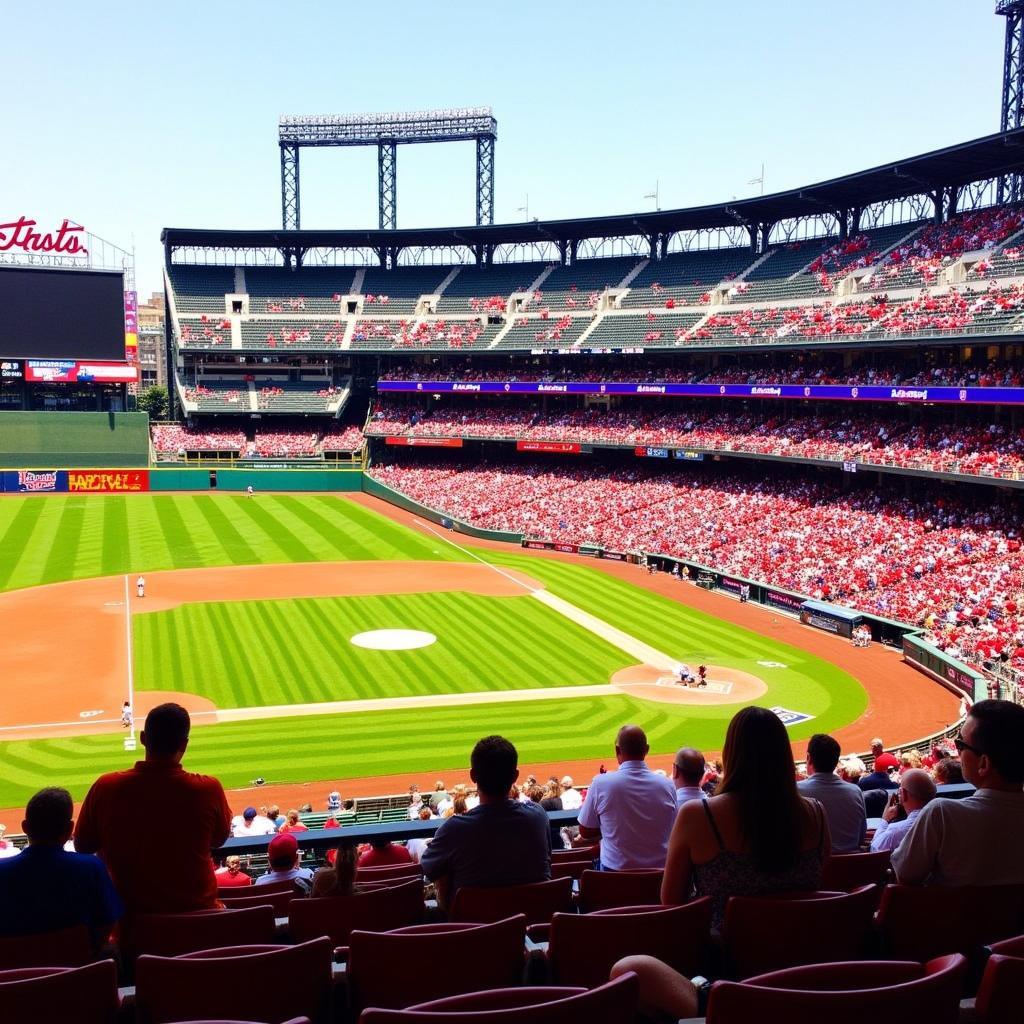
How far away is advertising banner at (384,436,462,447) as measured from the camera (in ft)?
256

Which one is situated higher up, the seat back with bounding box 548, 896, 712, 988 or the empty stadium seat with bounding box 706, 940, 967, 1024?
the empty stadium seat with bounding box 706, 940, 967, 1024

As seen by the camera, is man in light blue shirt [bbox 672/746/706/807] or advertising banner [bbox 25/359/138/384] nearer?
man in light blue shirt [bbox 672/746/706/807]

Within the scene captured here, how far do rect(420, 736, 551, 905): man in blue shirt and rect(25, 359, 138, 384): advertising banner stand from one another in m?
79.5

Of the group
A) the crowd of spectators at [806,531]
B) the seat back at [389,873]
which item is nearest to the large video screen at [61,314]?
the crowd of spectators at [806,531]

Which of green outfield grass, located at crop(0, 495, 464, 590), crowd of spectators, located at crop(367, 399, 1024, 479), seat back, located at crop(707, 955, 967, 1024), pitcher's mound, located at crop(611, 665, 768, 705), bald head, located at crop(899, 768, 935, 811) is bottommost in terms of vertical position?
pitcher's mound, located at crop(611, 665, 768, 705)

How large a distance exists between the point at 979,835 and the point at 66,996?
4416mm

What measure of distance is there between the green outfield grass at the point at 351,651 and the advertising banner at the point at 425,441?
3435 cm

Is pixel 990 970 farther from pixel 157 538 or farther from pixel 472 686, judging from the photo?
pixel 157 538

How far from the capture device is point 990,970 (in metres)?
3.86

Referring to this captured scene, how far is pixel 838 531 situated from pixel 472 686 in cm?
2315

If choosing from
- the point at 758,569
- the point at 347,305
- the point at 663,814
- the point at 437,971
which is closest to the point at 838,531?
the point at 758,569

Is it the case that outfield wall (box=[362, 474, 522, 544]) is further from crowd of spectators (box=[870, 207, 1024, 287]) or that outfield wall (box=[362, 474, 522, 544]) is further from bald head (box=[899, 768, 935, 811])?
bald head (box=[899, 768, 935, 811])

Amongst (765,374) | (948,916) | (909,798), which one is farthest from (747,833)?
(765,374)

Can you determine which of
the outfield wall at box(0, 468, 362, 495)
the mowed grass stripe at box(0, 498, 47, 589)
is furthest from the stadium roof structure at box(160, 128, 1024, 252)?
the mowed grass stripe at box(0, 498, 47, 589)
